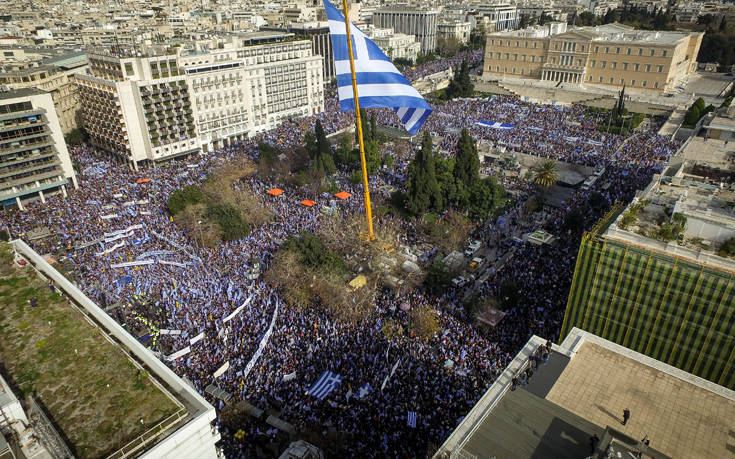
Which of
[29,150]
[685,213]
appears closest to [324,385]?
[685,213]

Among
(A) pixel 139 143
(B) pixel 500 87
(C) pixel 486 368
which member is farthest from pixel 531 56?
(C) pixel 486 368

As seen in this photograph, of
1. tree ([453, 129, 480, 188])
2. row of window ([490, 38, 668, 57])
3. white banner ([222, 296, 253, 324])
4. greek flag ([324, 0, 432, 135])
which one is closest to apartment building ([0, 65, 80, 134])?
white banner ([222, 296, 253, 324])

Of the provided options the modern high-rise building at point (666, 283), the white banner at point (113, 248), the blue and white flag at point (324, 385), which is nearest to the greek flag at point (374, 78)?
the modern high-rise building at point (666, 283)

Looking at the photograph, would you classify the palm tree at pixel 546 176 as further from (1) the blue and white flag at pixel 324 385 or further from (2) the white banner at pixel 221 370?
(2) the white banner at pixel 221 370

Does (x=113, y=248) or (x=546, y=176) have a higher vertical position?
(x=546, y=176)

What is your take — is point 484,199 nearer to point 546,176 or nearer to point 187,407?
point 546,176

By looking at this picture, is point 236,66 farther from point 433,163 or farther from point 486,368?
point 486,368
